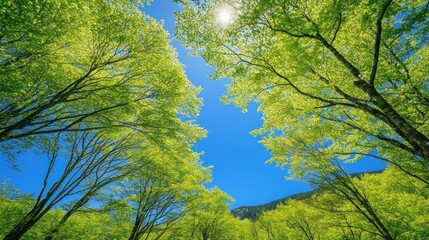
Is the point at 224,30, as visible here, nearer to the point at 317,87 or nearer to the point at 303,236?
the point at 317,87

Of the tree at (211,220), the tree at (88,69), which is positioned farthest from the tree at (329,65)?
the tree at (211,220)

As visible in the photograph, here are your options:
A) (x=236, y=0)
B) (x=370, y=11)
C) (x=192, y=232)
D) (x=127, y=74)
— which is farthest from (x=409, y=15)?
(x=192, y=232)

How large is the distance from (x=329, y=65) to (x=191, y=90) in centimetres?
616

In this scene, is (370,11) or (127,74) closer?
(370,11)

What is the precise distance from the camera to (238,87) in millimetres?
9172

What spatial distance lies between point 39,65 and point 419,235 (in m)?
19.6

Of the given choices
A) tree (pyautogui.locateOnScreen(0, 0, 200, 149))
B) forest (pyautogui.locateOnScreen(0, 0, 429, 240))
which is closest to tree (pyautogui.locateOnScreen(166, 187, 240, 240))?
forest (pyautogui.locateOnScreen(0, 0, 429, 240))

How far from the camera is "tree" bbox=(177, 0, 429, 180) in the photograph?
5891 millimetres

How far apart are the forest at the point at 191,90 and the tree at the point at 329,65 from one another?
0.05 meters

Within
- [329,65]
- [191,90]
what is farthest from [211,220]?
[329,65]

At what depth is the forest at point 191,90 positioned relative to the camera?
19.5 feet

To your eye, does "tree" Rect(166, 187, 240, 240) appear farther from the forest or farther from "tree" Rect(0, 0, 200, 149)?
"tree" Rect(0, 0, 200, 149)

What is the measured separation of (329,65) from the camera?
8789 mm

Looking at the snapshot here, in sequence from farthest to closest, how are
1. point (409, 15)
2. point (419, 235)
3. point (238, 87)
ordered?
point (419, 235)
point (238, 87)
point (409, 15)
